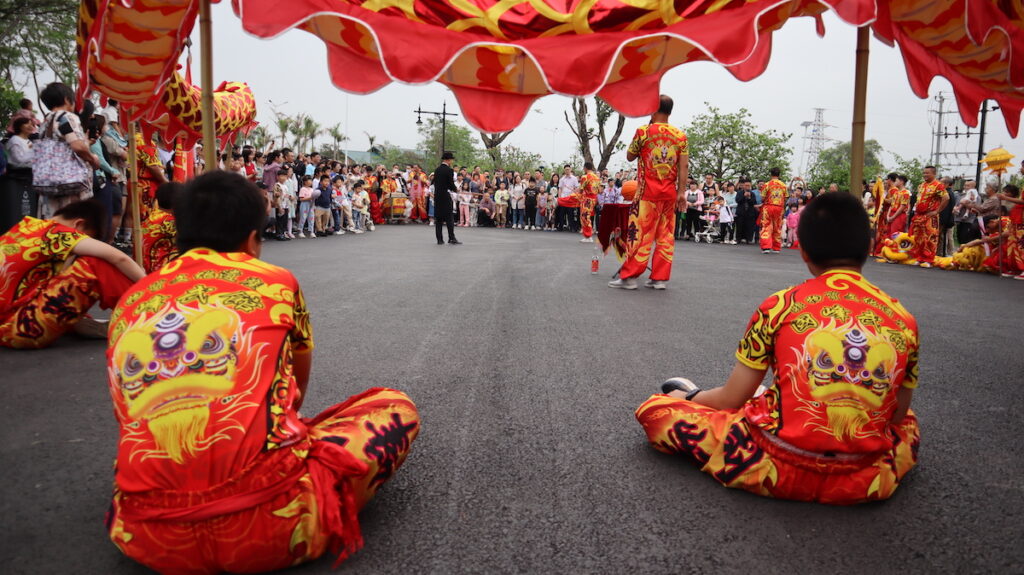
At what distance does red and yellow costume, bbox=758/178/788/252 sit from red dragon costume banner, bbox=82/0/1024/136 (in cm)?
1405

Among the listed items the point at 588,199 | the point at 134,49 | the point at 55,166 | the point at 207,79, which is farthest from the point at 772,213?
the point at 134,49

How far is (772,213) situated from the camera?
16.4 m

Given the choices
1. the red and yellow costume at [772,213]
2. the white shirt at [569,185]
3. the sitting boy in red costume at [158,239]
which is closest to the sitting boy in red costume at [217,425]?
the sitting boy in red costume at [158,239]

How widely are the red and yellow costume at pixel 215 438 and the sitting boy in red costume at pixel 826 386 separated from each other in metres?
1.49

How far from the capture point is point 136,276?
4488 millimetres

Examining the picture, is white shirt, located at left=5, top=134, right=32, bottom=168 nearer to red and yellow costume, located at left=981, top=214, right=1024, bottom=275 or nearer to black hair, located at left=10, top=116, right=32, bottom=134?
black hair, located at left=10, top=116, right=32, bottom=134

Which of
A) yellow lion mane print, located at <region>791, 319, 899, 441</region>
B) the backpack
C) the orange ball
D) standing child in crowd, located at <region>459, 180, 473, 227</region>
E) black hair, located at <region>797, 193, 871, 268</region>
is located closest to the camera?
yellow lion mane print, located at <region>791, 319, 899, 441</region>

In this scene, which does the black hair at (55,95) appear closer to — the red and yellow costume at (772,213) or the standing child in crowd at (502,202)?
the red and yellow costume at (772,213)

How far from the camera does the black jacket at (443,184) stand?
13578 millimetres

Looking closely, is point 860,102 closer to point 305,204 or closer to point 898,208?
point 898,208

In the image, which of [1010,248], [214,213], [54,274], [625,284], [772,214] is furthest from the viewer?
[772,214]

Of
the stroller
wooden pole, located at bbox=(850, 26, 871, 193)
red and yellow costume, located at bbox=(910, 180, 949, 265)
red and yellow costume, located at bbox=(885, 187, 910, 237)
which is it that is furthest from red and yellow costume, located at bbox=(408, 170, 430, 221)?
wooden pole, located at bbox=(850, 26, 871, 193)

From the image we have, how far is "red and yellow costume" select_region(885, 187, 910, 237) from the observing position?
14.7m

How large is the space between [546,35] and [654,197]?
530 centimetres
